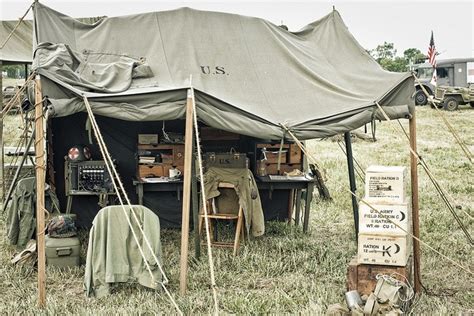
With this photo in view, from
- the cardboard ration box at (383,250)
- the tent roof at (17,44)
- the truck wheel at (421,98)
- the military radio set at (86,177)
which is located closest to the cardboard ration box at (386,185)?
the cardboard ration box at (383,250)

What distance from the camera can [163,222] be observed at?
821 cm

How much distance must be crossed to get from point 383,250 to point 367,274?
0.79ft

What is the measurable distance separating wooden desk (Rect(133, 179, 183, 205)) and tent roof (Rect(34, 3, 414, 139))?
4.72 feet

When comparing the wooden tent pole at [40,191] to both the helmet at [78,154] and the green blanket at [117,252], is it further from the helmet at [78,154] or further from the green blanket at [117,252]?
the helmet at [78,154]

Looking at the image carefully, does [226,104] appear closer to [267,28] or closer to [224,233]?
[267,28]

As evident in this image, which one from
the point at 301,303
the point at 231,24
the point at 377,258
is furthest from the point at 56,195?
the point at 377,258

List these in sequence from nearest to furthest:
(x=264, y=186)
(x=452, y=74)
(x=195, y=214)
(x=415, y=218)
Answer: (x=415, y=218) < (x=195, y=214) < (x=264, y=186) < (x=452, y=74)

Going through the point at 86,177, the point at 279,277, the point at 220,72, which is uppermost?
the point at 220,72

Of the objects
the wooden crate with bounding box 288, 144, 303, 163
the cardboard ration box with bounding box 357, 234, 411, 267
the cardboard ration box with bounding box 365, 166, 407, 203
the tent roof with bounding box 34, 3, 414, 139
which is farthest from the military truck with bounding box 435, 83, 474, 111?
the cardboard ration box with bounding box 357, 234, 411, 267

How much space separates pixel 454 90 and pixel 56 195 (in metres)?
19.9

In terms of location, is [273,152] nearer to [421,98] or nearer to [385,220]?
[385,220]

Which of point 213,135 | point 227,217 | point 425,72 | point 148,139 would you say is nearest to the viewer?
point 227,217

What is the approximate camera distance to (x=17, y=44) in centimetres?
1190

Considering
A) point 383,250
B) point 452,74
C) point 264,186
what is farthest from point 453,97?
point 383,250
